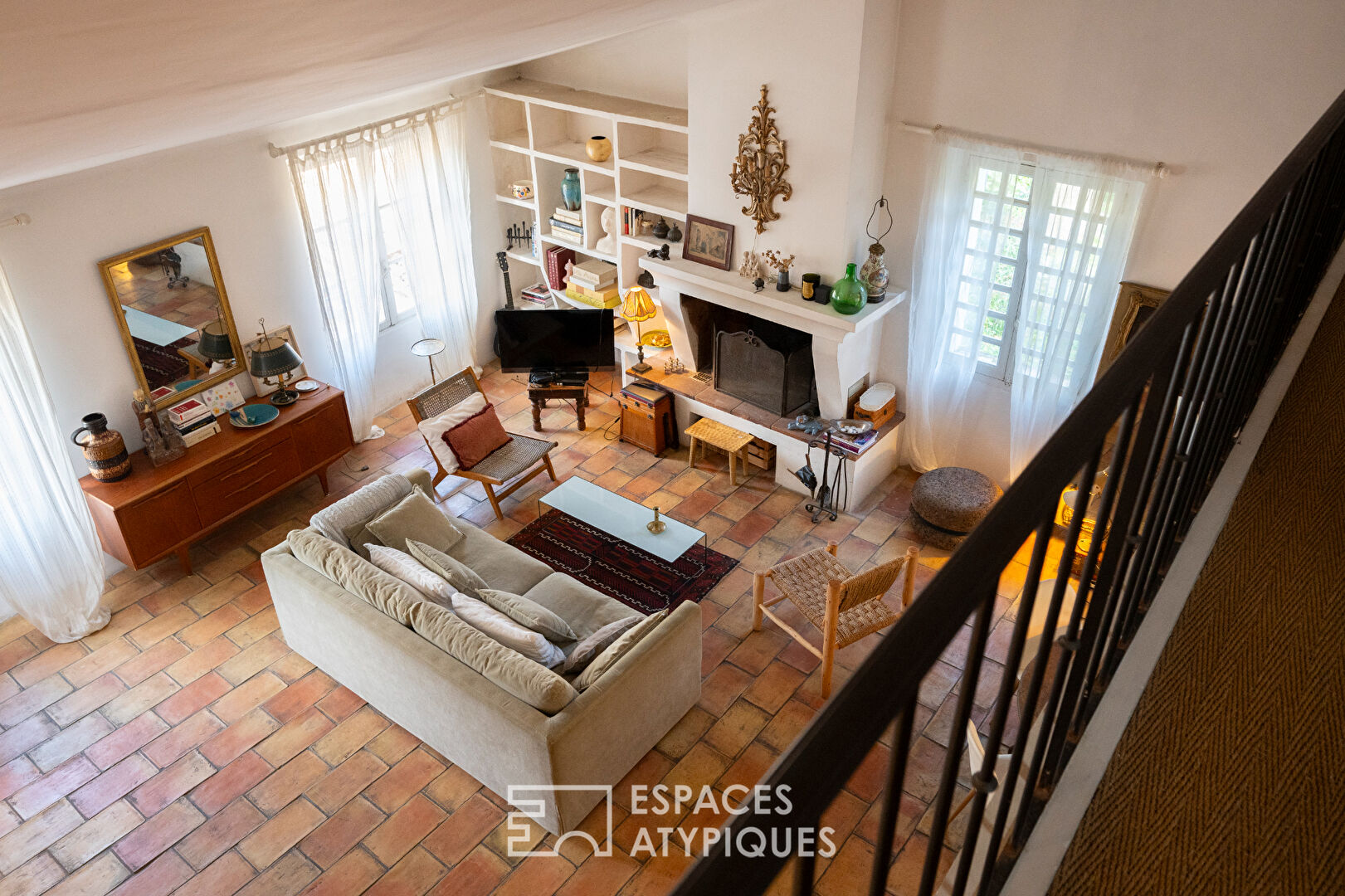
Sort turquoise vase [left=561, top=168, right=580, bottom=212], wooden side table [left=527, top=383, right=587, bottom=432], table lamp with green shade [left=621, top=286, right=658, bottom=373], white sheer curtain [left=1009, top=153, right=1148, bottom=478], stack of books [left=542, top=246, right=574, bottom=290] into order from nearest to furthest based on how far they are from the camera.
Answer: white sheer curtain [left=1009, top=153, right=1148, bottom=478] → table lamp with green shade [left=621, top=286, right=658, bottom=373] → wooden side table [left=527, top=383, right=587, bottom=432] → turquoise vase [left=561, top=168, right=580, bottom=212] → stack of books [left=542, top=246, right=574, bottom=290]

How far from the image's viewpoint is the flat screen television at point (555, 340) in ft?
23.4

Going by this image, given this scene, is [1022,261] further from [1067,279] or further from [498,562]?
[498,562]

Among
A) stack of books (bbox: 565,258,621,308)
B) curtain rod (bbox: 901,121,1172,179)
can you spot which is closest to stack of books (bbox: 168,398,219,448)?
stack of books (bbox: 565,258,621,308)

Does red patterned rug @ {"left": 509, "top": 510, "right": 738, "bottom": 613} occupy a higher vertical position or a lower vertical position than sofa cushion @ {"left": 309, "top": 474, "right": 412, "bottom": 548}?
lower

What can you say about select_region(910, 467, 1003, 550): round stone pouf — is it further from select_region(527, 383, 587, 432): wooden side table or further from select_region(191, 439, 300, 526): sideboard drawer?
select_region(191, 439, 300, 526): sideboard drawer

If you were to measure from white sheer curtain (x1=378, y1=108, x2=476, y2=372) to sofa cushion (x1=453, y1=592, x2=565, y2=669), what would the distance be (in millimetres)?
3664

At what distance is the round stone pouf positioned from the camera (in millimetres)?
5840

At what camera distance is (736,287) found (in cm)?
613

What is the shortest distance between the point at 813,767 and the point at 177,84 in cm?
131

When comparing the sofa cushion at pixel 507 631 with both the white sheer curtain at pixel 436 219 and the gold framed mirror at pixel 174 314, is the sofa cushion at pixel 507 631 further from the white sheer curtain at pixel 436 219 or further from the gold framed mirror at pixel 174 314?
the white sheer curtain at pixel 436 219

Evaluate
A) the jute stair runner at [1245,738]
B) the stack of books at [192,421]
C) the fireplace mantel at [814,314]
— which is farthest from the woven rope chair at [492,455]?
the jute stair runner at [1245,738]

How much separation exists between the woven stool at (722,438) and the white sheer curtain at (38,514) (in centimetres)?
380

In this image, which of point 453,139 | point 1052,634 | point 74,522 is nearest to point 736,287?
point 453,139

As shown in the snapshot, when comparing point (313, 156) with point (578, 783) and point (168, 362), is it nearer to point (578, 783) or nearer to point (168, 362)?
point (168, 362)
